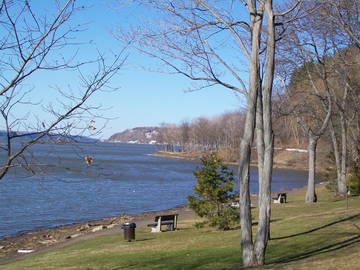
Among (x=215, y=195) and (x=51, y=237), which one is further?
(x=51, y=237)

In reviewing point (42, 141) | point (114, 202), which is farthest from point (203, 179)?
point (114, 202)

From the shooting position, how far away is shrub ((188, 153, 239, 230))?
15.6 metres

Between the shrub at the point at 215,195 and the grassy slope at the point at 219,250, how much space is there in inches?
22.2

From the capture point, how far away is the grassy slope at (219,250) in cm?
900

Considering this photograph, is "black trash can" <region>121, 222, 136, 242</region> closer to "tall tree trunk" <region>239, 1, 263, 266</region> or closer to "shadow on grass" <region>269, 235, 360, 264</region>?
"shadow on grass" <region>269, 235, 360, 264</region>

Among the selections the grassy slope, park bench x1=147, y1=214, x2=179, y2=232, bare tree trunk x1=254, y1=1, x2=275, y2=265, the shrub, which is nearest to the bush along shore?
park bench x1=147, y1=214, x2=179, y2=232

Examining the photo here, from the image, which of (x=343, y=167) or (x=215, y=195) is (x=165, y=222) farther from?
(x=343, y=167)

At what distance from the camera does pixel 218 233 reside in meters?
14.9

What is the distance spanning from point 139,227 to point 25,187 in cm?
2066

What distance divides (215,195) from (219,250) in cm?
425

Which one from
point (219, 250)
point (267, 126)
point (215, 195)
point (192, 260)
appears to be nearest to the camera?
point (267, 126)

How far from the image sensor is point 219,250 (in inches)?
450

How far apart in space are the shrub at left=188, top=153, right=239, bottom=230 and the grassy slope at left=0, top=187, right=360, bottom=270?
0.56 m

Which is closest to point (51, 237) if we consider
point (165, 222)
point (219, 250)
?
point (165, 222)
